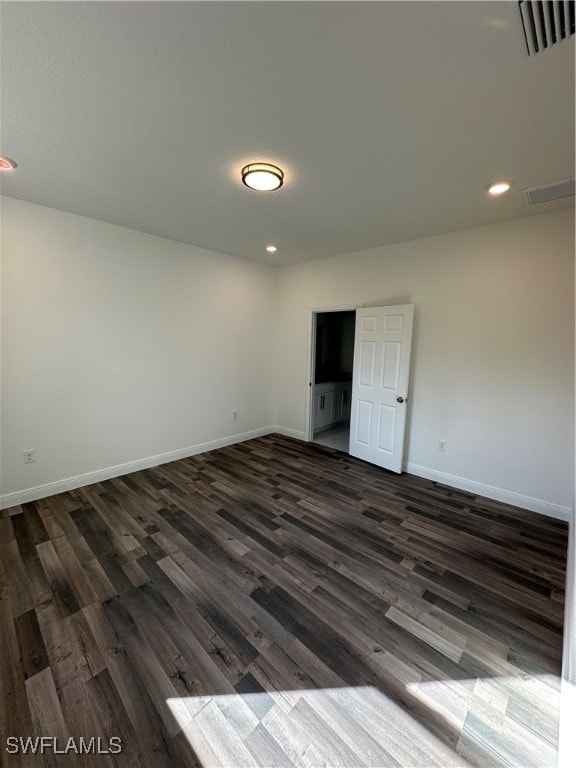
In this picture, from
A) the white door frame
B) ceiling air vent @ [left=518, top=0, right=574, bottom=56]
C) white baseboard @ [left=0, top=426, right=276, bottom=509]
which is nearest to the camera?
ceiling air vent @ [left=518, top=0, right=574, bottom=56]

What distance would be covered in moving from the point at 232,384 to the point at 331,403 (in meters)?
1.91

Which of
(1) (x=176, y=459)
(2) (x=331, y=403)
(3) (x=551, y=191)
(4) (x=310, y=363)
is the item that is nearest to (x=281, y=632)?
(1) (x=176, y=459)

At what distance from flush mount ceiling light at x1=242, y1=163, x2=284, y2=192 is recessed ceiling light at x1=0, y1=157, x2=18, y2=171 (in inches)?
64.9

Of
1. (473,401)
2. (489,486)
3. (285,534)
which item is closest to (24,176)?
(285,534)

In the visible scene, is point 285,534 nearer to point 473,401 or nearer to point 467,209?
point 473,401

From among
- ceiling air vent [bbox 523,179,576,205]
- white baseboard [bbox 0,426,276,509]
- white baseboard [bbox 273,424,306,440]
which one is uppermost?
ceiling air vent [bbox 523,179,576,205]

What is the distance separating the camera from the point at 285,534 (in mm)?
2492

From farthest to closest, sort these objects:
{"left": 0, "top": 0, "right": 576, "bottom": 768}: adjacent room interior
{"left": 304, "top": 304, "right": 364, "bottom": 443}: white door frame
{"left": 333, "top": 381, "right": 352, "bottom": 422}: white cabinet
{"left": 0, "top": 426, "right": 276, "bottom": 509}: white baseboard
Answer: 1. {"left": 333, "top": 381, "right": 352, "bottom": 422}: white cabinet
2. {"left": 304, "top": 304, "right": 364, "bottom": 443}: white door frame
3. {"left": 0, "top": 426, "right": 276, "bottom": 509}: white baseboard
4. {"left": 0, "top": 0, "right": 576, "bottom": 768}: adjacent room interior

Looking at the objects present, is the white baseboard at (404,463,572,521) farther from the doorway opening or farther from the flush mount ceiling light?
the flush mount ceiling light

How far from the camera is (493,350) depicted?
3.09m

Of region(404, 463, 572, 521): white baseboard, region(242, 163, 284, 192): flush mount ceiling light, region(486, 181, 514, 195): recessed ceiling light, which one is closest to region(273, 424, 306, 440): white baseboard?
region(404, 463, 572, 521): white baseboard

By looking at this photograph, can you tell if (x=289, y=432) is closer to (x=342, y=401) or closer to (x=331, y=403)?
(x=331, y=403)

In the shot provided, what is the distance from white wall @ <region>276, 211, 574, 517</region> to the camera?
2.75m

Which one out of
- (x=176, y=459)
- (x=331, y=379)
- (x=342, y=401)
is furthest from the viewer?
(x=342, y=401)
